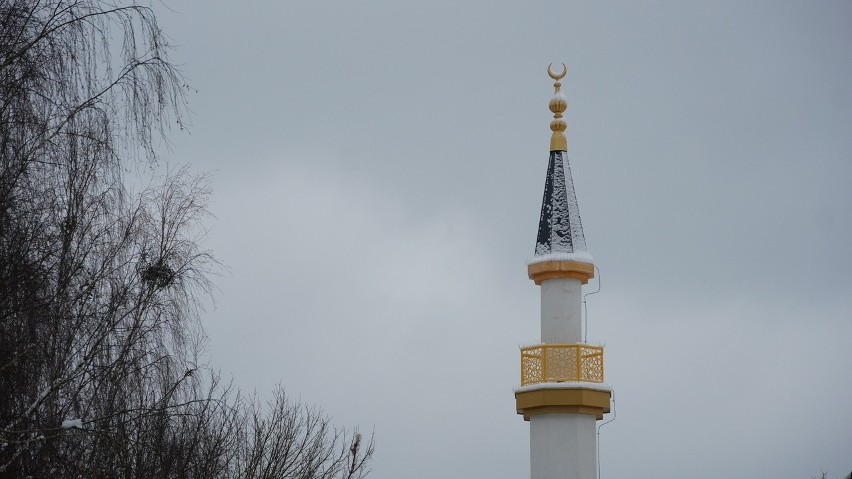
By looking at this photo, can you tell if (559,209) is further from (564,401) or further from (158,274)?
(158,274)

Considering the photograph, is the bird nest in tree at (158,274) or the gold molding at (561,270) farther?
the gold molding at (561,270)

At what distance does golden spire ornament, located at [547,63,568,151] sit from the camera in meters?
27.6

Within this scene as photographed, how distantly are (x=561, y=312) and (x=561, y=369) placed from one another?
1.27m

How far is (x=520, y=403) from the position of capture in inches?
1003

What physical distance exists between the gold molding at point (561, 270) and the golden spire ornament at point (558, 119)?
3.03 m

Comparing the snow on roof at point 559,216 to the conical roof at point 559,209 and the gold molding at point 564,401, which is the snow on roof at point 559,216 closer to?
the conical roof at point 559,209

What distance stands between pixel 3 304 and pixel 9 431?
102 cm

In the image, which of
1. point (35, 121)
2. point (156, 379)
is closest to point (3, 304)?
point (35, 121)

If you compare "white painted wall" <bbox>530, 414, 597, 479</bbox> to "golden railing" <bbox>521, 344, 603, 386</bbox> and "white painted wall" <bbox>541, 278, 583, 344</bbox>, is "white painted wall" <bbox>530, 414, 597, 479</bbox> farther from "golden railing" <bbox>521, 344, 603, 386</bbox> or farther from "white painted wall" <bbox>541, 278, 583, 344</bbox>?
"white painted wall" <bbox>541, 278, 583, 344</bbox>

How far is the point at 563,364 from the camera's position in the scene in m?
25.5

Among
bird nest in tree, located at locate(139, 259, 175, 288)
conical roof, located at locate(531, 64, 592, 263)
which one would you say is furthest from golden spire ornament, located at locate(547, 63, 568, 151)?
bird nest in tree, located at locate(139, 259, 175, 288)

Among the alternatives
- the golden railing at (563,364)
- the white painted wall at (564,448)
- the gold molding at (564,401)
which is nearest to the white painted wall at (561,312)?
the golden railing at (563,364)

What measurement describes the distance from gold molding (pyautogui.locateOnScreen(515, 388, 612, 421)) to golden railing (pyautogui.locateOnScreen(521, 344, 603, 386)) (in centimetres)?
28

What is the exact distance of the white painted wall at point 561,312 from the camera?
84.6 ft
